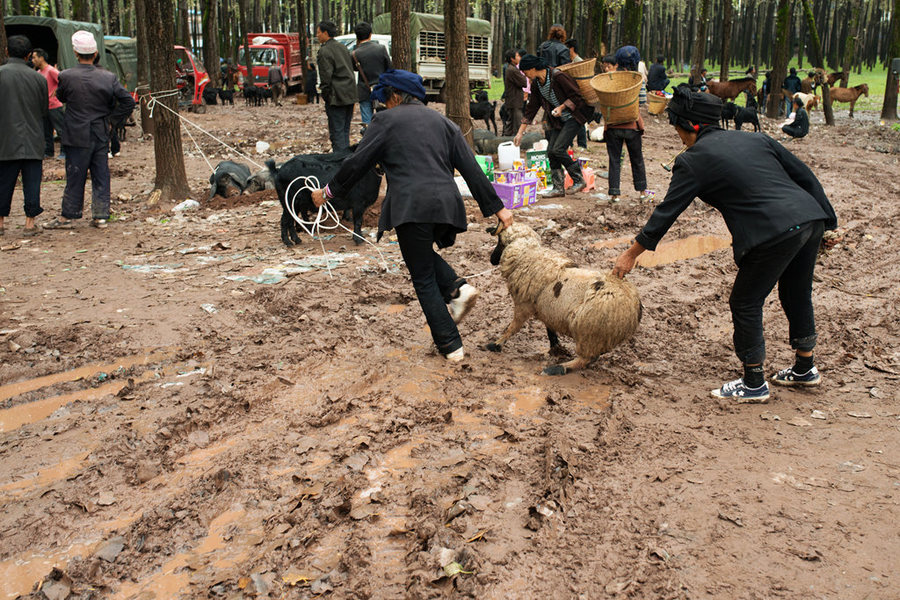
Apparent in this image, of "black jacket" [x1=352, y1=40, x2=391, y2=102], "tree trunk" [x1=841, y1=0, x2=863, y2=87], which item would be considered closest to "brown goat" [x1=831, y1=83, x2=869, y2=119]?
"tree trunk" [x1=841, y1=0, x2=863, y2=87]

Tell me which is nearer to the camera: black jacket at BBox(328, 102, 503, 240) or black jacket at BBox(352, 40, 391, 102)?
black jacket at BBox(328, 102, 503, 240)

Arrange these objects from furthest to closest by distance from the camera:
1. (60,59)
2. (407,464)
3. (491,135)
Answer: (60,59) < (491,135) < (407,464)

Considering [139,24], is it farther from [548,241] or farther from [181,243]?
[548,241]

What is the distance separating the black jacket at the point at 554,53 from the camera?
446 inches

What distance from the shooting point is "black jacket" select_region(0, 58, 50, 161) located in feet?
27.2

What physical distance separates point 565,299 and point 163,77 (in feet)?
24.6

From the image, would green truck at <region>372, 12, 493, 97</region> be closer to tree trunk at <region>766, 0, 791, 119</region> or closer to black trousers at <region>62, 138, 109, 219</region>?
tree trunk at <region>766, 0, 791, 119</region>

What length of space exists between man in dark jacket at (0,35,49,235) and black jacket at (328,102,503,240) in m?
5.40

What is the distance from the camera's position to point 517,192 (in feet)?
31.9

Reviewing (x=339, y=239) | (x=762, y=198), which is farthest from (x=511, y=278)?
(x=339, y=239)

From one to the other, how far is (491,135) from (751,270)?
31.3 ft

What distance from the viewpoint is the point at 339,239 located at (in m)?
8.56

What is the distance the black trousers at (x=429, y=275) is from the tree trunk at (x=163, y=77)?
20.5ft

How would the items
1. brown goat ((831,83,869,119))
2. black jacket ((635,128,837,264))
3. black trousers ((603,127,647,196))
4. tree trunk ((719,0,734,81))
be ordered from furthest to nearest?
brown goat ((831,83,869,119))
tree trunk ((719,0,734,81))
black trousers ((603,127,647,196))
black jacket ((635,128,837,264))
